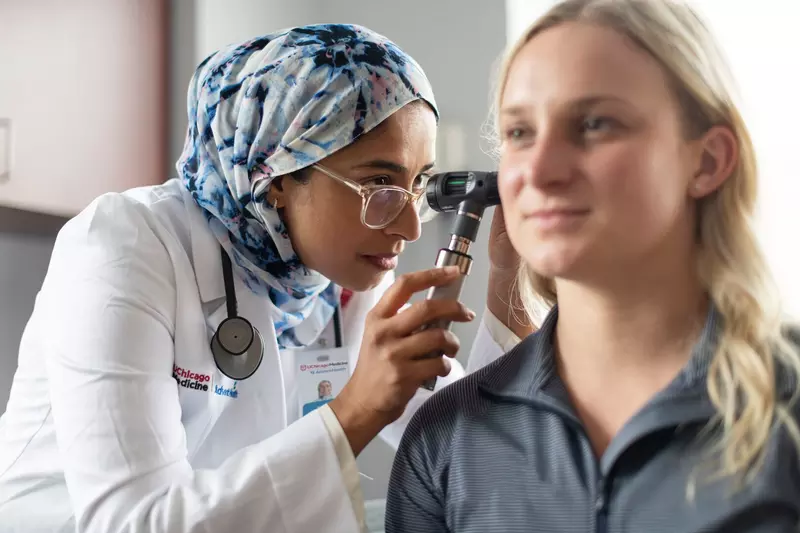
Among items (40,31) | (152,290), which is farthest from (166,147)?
(152,290)

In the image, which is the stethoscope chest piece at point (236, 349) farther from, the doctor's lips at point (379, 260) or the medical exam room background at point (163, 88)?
the medical exam room background at point (163, 88)

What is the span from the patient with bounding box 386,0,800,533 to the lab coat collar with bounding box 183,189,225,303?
50 cm

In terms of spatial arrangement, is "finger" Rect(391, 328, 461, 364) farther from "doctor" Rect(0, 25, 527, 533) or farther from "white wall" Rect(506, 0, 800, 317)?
"white wall" Rect(506, 0, 800, 317)

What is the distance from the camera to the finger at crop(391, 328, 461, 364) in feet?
3.34

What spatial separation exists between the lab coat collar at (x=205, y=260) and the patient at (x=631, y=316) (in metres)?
0.50

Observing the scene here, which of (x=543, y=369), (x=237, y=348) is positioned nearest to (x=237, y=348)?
(x=237, y=348)

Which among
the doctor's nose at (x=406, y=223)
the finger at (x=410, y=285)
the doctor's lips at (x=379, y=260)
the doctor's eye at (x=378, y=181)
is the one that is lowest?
the doctor's lips at (x=379, y=260)

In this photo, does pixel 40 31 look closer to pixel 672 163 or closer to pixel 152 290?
pixel 152 290

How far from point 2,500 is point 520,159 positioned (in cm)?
100

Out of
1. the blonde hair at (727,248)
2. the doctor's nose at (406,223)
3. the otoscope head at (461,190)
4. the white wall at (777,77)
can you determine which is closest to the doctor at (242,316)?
the doctor's nose at (406,223)

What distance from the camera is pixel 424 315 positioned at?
102 centimetres

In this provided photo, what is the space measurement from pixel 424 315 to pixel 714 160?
0.41 meters

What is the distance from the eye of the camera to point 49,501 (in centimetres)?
121

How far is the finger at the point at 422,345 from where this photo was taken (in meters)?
1.02
